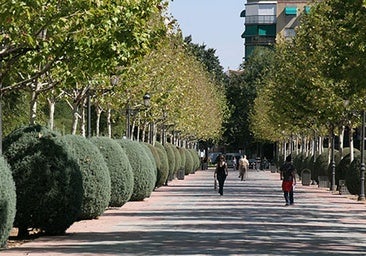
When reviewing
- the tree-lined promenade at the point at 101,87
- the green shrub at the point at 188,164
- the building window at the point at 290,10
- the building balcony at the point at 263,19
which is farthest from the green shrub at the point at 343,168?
the building balcony at the point at 263,19

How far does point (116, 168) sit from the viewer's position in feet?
109

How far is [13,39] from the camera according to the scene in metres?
20.7

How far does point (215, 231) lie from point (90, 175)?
3676 mm

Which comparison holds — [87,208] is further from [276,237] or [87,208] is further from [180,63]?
[180,63]

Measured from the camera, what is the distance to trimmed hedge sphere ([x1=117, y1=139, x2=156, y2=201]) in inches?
1512

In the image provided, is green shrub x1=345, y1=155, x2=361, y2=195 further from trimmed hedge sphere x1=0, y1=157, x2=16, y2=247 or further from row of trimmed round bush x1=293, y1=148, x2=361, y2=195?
trimmed hedge sphere x1=0, y1=157, x2=16, y2=247

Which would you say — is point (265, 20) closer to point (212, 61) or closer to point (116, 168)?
point (212, 61)

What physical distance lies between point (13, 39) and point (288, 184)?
2067 centimetres

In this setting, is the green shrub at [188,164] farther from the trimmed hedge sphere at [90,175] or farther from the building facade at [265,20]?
the building facade at [265,20]

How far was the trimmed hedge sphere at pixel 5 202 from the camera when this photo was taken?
19.2 metres

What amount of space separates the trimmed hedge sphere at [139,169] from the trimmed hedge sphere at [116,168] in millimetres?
3957

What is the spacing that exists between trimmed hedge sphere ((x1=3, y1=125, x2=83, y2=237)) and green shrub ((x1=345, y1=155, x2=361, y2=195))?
22917mm

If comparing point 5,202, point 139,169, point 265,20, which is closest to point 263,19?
point 265,20

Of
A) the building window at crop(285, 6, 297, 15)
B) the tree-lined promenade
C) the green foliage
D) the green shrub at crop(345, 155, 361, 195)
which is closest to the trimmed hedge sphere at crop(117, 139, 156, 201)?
the tree-lined promenade
